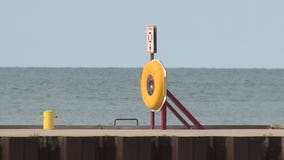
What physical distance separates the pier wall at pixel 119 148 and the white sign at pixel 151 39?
666cm

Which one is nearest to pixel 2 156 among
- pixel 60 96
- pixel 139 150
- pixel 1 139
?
pixel 1 139

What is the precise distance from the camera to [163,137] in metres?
21.5

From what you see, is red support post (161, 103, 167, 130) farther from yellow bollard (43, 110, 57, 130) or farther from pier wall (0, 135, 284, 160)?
pier wall (0, 135, 284, 160)

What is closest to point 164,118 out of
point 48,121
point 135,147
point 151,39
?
point 151,39

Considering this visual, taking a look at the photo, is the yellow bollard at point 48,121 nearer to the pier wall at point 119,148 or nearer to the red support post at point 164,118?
the red support post at point 164,118

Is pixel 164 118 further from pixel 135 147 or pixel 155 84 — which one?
pixel 135 147

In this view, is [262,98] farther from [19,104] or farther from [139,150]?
[139,150]

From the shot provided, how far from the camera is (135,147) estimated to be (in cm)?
2147

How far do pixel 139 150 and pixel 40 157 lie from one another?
1.58 meters

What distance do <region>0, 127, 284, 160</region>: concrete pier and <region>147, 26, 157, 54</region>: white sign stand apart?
648cm

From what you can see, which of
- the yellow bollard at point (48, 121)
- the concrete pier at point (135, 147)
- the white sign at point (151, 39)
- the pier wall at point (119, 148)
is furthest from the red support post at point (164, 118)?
the pier wall at point (119, 148)

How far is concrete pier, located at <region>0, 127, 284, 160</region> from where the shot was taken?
70.4 ft

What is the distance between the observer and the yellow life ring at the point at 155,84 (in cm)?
2684

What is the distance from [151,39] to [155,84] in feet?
4.64
